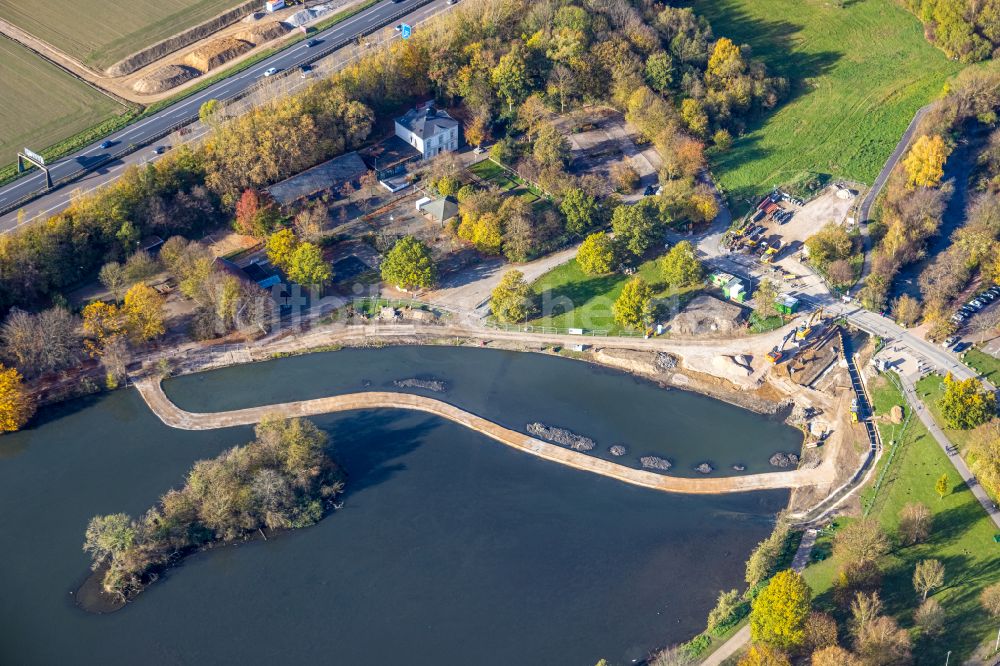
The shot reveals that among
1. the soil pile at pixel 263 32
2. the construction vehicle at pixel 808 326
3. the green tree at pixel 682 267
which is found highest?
the soil pile at pixel 263 32

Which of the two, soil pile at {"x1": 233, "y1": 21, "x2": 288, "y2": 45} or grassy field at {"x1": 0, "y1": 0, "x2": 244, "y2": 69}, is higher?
grassy field at {"x1": 0, "y1": 0, "x2": 244, "y2": 69}

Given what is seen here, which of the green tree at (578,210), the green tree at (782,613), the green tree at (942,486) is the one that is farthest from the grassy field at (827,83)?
the green tree at (782,613)

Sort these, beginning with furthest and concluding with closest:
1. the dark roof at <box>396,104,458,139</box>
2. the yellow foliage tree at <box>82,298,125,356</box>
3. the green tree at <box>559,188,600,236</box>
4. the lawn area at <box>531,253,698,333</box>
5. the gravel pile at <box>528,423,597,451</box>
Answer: the dark roof at <box>396,104,458,139</box>, the green tree at <box>559,188,600,236</box>, the lawn area at <box>531,253,698,333</box>, the yellow foliage tree at <box>82,298,125,356</box>, the gravel pile at <box>528,423,597,451</box>

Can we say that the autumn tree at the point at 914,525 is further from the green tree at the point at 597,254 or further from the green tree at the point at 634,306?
the green tree at the point at 597,254

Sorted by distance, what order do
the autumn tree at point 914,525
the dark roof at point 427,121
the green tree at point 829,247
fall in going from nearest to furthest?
the autumn tree at point 914,525 → the green tree at point 829,247 → the dark roof at point 427,121

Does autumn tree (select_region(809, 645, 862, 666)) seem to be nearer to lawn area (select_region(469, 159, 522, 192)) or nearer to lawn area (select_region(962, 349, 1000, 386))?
lawn area (select_region(962, 349, 1000, 386))

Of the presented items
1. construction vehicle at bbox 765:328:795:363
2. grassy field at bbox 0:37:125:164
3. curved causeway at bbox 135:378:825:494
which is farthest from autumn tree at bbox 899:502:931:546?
grassy field at bbox 0:37:125:164

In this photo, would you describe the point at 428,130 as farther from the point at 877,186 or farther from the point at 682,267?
the point at 877,186
